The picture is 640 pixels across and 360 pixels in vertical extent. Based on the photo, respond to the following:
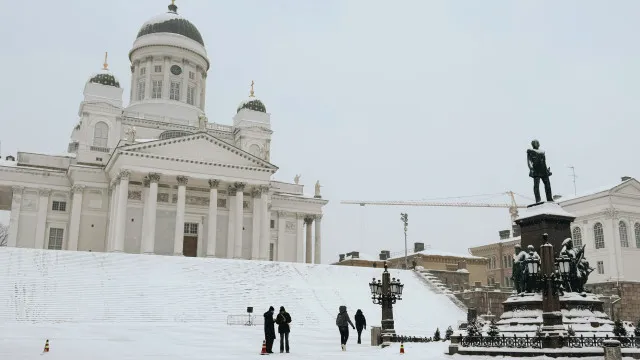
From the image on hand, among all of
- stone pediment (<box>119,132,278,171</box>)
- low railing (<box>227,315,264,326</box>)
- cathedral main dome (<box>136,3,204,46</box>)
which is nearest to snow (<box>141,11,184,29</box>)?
cathedral main dome (<box>136,3,204,46</box>)

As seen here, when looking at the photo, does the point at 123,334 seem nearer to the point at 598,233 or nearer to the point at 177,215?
the point at 177,215

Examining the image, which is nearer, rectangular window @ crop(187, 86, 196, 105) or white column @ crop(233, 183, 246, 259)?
→ white column @ crop(233, 183, 246, 259)

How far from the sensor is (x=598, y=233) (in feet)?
197

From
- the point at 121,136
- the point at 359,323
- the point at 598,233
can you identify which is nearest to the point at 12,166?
the point at 121,136

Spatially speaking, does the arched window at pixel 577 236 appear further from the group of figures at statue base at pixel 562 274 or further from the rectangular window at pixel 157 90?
the rectangular window at pixel 157 90

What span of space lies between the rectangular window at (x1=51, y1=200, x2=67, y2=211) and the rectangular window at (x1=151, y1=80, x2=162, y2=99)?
16.5m

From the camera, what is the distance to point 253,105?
68500mm

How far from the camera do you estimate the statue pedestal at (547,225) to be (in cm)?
2045

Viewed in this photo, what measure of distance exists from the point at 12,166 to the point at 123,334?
36.2m

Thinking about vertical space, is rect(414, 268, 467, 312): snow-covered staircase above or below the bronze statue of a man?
below

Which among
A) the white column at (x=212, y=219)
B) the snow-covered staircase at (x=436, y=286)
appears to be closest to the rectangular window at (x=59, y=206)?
the white column at (x=212, y=219)

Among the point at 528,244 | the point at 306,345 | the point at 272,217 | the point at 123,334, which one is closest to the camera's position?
the point at 528,244

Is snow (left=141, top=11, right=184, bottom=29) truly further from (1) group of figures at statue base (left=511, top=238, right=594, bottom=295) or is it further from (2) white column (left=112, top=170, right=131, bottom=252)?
(1) group of figures at statue base (left=511, top=238, right=594, bottom=295)

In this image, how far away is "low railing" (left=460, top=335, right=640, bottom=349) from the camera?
1628 centimetres
